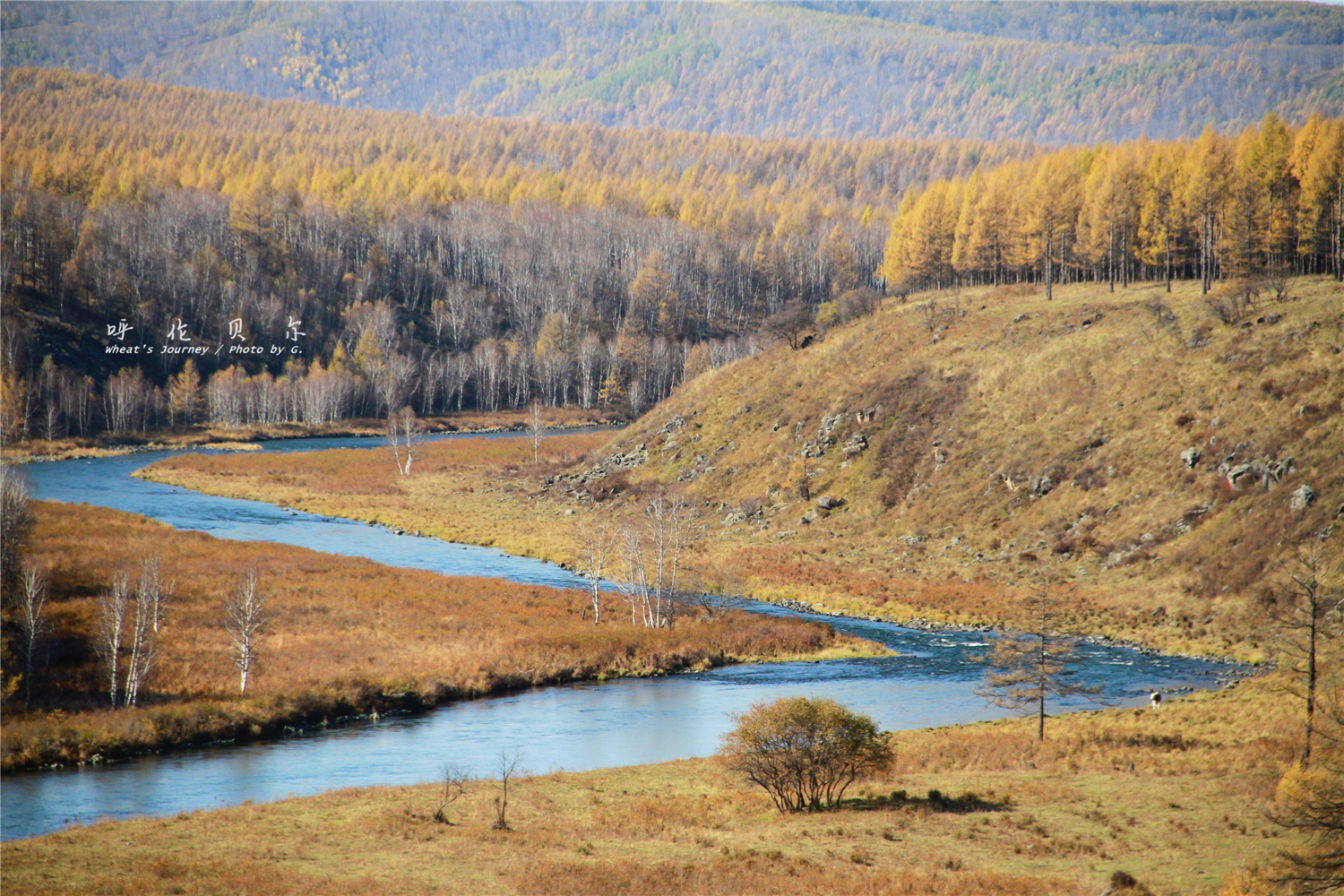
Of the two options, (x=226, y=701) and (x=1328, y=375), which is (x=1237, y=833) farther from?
(x=1328, y=375)

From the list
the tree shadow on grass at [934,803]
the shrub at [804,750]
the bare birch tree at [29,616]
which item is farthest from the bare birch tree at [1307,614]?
the bare birch tree at [29,616]

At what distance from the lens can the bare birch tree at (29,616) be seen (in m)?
38.8

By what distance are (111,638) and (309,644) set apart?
871cm

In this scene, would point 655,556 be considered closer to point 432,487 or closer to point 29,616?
point 29,616

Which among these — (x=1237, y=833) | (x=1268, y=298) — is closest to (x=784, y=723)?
(x=1237, y=833)

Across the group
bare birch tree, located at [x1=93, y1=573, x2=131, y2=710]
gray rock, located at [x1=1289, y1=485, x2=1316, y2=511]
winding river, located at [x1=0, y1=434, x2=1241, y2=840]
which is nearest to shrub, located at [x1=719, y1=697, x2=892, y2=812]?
winding river, located at [x1=0, y1=434, x2=1241, y2=840]

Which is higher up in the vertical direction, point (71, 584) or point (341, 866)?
point (71, 584)

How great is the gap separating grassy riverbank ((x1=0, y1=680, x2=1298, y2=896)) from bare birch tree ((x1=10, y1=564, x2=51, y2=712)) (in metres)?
16.1

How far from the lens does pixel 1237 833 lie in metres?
24.0

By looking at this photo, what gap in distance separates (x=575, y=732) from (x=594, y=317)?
159 m

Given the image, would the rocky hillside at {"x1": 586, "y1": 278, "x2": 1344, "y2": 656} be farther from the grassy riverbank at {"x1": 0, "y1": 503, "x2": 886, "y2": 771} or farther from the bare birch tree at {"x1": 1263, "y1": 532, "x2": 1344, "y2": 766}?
the grassy riverbank at {"x1": 0, "y1": 503, "x2": 886, "y2": 771}

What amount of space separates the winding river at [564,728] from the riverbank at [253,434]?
8284 cm

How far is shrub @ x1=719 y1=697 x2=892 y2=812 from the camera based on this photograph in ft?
95.2

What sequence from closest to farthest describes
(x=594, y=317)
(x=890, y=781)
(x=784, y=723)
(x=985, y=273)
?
(x=784, y=723)
(x=890, y=781)
(x=985, y=273)
(x=594, y=317)
